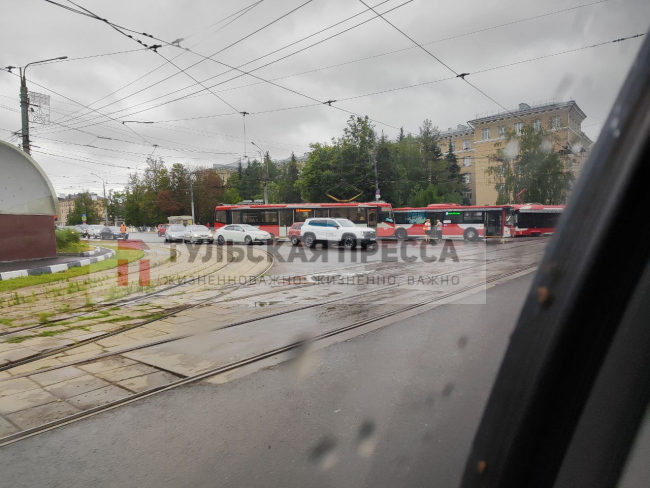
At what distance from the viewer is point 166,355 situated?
5285 mm

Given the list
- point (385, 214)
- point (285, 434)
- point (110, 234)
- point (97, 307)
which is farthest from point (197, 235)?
point (285, 434)

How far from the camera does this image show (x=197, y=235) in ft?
99.5

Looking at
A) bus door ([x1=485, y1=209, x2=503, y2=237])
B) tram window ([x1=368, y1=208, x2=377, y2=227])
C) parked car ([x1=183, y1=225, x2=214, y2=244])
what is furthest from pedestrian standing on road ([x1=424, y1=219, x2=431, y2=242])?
parked car ([x1=183, y1=225, x2=214, y2=244])

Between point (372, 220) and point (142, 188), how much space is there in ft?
189

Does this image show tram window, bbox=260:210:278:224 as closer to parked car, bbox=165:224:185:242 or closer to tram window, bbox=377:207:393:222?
parked car, bbox=165:224:185:242

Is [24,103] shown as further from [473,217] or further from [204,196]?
[204,196]

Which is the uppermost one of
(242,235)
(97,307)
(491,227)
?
(491,227)

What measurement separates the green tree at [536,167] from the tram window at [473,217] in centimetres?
2707

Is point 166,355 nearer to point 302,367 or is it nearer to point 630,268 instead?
point 302,367

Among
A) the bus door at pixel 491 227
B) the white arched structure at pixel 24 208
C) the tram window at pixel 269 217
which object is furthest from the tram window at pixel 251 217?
the bus door at pixel 491 227

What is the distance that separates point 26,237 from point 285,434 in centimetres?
1674

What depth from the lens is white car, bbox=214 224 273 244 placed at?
26859 mm

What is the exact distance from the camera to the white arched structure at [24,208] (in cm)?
1522

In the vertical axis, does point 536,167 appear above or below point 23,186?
below
